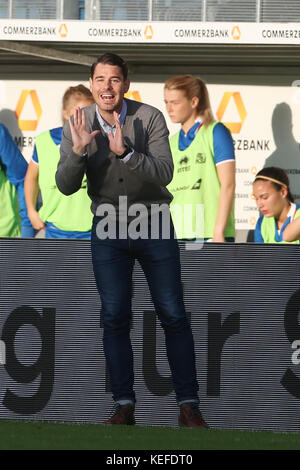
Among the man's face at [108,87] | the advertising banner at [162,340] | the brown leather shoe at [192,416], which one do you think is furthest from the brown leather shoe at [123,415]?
the man's face at [108,87]

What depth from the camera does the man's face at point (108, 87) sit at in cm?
623

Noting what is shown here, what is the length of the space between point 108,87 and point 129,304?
3.70 feet

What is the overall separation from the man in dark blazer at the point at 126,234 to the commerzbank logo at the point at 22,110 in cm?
596

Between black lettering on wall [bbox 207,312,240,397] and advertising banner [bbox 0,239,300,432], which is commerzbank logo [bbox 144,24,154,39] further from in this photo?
black lettering on wall [bbox 207,312,240,397]

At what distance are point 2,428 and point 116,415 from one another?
607 mm

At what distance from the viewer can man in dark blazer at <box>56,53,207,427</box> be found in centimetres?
622

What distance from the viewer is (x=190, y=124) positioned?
888 centimetres

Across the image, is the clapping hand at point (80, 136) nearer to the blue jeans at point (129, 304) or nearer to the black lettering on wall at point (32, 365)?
the blue jeans at point (129, 304)

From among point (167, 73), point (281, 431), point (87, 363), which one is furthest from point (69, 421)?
point (167, 73)

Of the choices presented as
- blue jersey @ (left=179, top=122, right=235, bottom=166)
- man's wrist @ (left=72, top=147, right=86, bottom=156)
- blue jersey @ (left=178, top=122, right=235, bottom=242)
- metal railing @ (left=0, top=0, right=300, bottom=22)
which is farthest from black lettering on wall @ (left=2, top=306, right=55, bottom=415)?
metal railing @ (left=0, top=0, right=300, bottom=22)

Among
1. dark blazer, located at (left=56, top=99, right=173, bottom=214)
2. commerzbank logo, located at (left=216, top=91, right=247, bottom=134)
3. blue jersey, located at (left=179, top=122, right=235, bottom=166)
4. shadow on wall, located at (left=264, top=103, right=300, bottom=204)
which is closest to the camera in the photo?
dark blazer, located at (left=56, top=99, right=173, bottom=214)

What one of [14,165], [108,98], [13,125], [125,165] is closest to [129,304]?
[125,165]

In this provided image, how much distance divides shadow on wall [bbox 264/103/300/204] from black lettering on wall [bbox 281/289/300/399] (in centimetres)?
490

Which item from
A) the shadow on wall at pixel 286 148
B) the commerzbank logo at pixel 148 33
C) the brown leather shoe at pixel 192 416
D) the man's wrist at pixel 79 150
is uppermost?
the commerzbank logo at pixel 148 33
